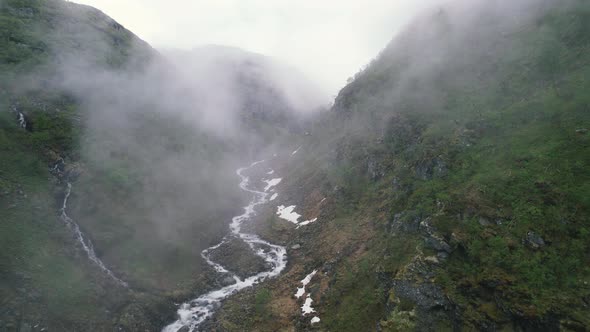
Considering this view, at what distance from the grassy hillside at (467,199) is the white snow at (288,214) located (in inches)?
119

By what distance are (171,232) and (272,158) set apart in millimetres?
75634

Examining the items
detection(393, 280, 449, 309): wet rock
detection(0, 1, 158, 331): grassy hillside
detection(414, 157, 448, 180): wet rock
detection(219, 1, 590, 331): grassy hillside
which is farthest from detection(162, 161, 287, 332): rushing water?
detection(414, 157, 448, 180): wet rock

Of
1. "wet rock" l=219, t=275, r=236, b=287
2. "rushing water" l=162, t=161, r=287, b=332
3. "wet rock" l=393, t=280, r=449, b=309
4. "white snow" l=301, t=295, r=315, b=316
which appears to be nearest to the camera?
"wet rock" l=393, t=280, r=449, b=309

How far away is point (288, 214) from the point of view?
75.1 meters

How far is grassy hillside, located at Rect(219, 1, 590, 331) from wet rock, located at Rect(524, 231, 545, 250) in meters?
0.10

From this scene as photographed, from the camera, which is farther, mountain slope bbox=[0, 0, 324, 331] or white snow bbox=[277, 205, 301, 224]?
white snow bbox=[277, 205, 301, 224]

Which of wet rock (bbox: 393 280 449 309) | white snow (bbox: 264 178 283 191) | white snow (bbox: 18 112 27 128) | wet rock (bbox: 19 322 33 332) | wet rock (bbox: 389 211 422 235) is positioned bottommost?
wet rock (bbox: 393 280 449 309)

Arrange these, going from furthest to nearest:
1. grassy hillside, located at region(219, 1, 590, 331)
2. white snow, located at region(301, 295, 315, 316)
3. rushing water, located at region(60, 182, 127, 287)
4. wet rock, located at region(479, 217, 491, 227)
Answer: rushing water, located at region(60, 182, 127, 287), white snow, located at region(301, 295, 315, 316), wet rock, located at region(479, 217, 491, 227), grassy hillside, located at region(219, 1, 590, 331)

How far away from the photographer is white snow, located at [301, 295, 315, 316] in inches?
1638

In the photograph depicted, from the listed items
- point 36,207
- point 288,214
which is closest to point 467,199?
point 288,214

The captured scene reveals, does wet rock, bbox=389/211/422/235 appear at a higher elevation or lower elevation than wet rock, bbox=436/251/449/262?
higher

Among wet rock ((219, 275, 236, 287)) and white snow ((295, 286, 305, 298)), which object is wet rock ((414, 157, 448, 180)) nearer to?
white snow ((295, 286, 305, 298))

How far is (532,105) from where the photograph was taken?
45000 mm

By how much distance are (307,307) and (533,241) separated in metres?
27.1
